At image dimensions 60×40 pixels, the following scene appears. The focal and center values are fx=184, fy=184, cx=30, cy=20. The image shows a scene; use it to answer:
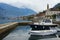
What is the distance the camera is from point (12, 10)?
7469 mm

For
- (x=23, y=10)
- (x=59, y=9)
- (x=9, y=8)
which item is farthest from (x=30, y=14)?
(x=59, y=9)

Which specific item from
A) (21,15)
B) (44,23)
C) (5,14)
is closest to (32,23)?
(44,23)

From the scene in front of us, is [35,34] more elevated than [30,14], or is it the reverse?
[30,14]

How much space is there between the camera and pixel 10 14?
7.34 m

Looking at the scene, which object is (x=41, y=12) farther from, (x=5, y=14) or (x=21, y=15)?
(x=5, y=14)

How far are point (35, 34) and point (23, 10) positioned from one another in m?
1.24

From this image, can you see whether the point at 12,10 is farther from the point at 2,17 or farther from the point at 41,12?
the point at 41,12

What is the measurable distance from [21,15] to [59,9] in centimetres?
231

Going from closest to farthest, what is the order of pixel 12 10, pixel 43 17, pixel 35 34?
pixel 35 34
pixel 12 10
pixel 43 17

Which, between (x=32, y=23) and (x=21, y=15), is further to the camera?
(x=32, y=23)

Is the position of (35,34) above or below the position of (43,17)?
below

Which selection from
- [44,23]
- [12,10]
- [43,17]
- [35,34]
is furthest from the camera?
[44,23]

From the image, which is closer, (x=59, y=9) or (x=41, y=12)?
(x=41, y=12)

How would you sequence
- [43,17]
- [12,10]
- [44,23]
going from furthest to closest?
[44,23] → [43,17] → [12,10]
